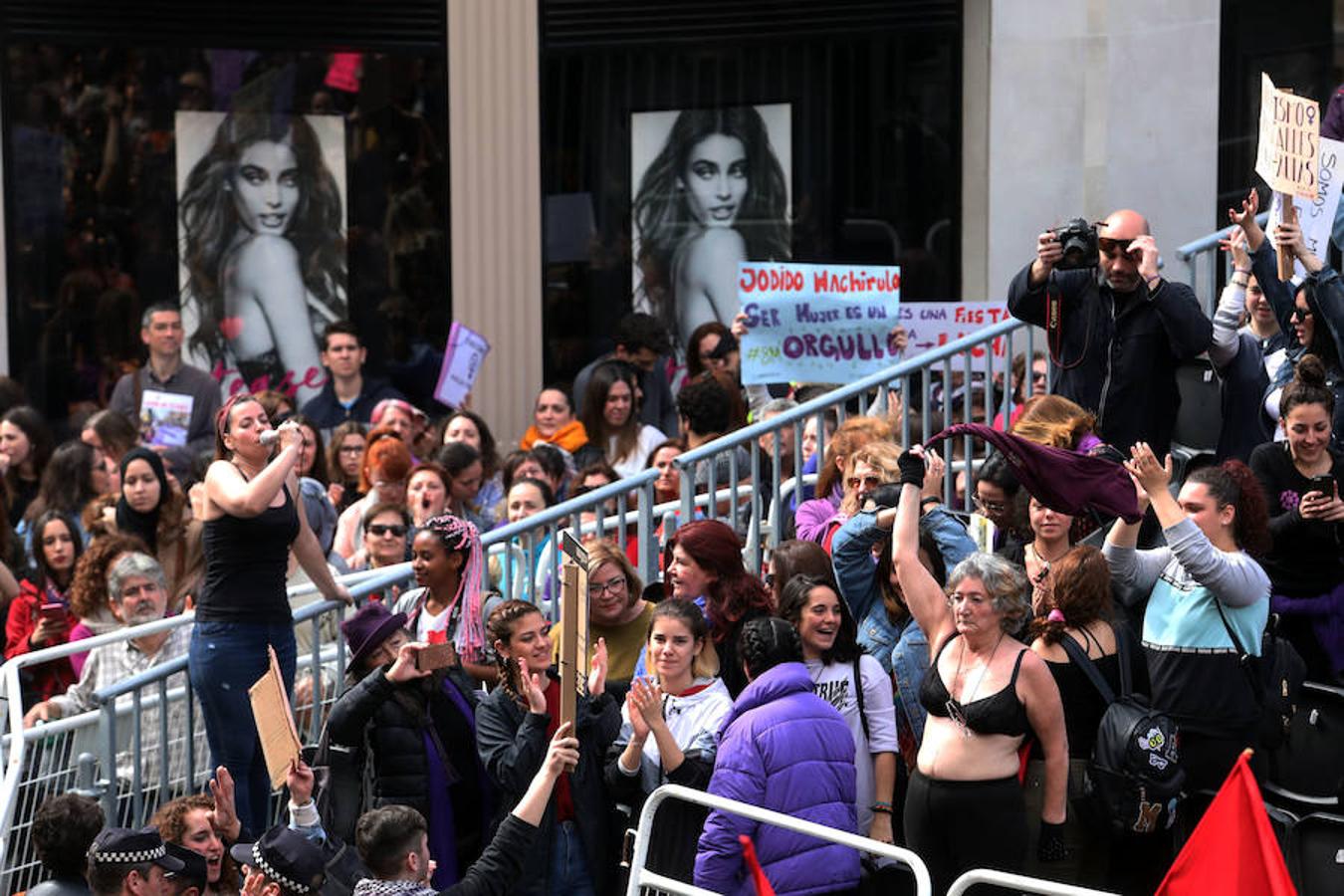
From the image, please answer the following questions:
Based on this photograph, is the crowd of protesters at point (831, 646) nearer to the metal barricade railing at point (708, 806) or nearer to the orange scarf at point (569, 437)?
the metal barricade railing at point (708, 806)

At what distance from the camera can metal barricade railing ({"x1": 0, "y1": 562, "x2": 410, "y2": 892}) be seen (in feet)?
34.4

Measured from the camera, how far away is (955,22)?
1709 centimetres

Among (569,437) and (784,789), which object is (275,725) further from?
(569,437)

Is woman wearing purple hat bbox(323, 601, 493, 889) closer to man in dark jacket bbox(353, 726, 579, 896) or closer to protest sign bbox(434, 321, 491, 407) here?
man in dark jacket bbox(353, 726, 579, 896)

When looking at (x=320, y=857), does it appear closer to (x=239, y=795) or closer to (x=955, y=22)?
(x=239, y=795)

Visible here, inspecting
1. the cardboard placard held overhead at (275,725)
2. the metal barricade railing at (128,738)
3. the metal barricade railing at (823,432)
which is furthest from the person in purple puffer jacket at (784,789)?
the metal barricade railing at (128,738)

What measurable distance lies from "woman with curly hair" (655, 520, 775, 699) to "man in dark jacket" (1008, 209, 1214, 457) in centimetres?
206

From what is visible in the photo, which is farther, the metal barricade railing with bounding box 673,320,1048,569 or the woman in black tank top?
the metal barricade railing with bounding box 673,320,1048,569

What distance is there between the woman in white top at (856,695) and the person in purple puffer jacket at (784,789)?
0.48 metres

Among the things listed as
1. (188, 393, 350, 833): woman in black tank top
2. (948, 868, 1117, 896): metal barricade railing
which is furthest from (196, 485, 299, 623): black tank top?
(948, 868, 1117, 896): metal barricade railing

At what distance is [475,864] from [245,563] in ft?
8.18

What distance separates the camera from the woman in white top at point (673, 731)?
8.48 m

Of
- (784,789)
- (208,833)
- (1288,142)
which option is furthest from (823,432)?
(208,833)

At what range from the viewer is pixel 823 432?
11.7 m
